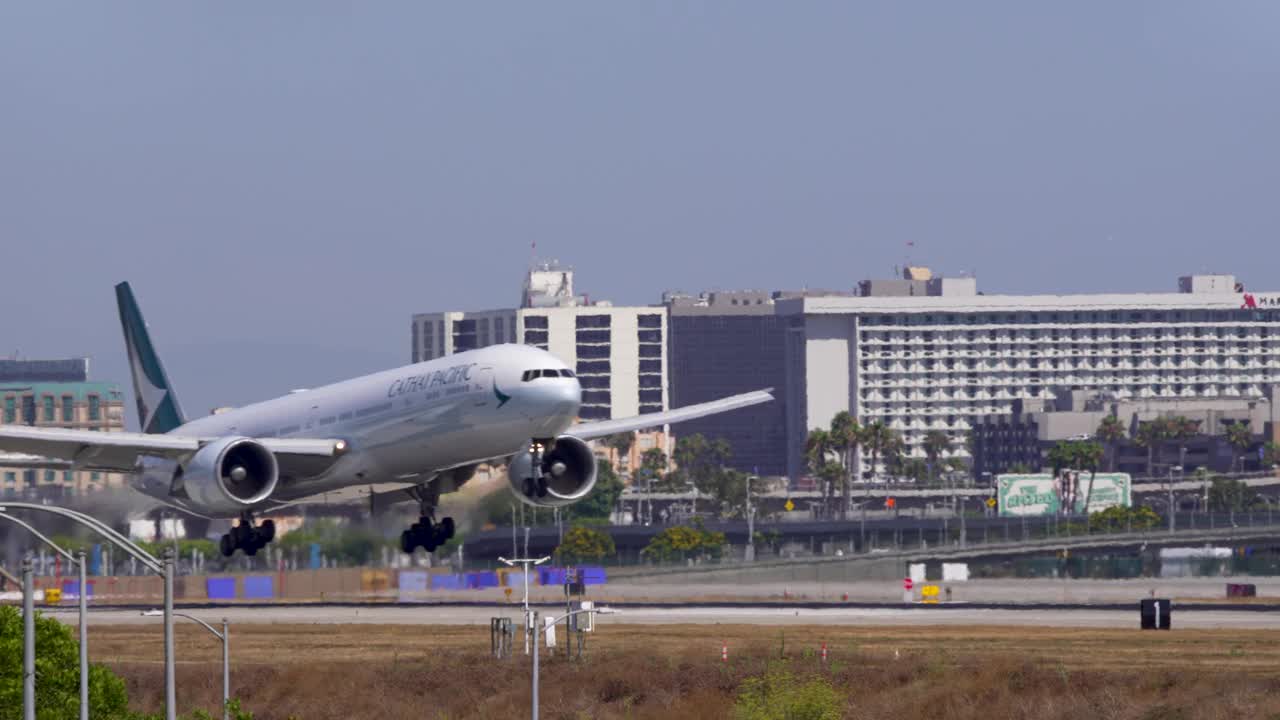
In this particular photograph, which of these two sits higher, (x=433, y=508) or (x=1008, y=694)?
(x=433, y=508)

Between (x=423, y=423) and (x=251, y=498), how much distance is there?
26.5 ft

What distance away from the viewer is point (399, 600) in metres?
135

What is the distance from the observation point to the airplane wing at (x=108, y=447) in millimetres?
82062

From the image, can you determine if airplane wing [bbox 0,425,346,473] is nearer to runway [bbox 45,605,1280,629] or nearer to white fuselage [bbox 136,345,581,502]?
white fuselage [bbox 136,345,581,502]

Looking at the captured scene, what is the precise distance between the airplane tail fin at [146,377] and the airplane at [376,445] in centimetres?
1171

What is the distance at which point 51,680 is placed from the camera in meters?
64.1

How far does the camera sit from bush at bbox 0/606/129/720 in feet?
206

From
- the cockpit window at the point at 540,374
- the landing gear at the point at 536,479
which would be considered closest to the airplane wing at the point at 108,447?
the landing gear at the point at 536,479

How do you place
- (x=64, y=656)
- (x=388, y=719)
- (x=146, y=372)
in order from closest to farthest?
(x=64, y=656)
(x=388, y=719)
(x=146, y=372)

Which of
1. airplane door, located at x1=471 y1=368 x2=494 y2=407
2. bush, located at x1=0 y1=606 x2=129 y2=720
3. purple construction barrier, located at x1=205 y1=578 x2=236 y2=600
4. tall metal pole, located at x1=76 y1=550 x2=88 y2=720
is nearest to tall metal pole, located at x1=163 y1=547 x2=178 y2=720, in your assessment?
tall metal pole, located at x1=76 y1=550 x2=88 y2=720

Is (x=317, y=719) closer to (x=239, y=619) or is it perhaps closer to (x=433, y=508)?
(x=433, y=508)

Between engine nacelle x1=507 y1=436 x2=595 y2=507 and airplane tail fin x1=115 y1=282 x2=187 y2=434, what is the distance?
82.6 feet

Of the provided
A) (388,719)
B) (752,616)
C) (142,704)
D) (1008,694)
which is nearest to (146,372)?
(142,704)

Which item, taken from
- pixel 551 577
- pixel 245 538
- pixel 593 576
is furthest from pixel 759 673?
pixel 593 576
